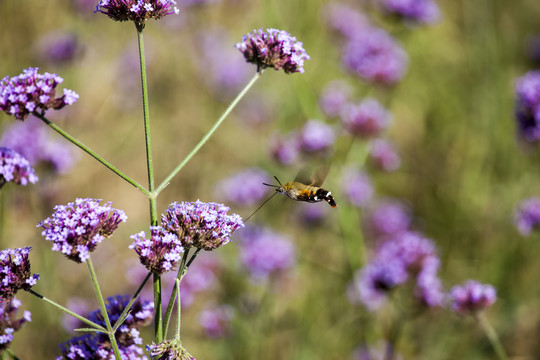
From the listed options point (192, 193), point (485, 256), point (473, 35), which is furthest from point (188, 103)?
point (485, 256)

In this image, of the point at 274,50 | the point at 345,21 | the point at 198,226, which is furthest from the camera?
the point at 345,21

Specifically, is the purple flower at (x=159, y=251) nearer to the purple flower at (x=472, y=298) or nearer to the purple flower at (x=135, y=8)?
the purple flower at (x=135, y=8)

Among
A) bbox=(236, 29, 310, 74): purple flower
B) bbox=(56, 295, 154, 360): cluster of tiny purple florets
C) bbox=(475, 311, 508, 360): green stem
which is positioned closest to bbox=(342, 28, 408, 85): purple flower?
bbox=(475, 311, 508, 360): green stem

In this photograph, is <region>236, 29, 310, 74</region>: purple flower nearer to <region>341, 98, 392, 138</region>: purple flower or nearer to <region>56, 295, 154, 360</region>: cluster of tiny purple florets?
<region>56, 295, 154, 360</region>: cluster of tiny purple florets

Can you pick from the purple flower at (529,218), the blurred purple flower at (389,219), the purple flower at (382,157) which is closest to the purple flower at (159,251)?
the purple flower at (529,218)

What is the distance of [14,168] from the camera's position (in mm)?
2797

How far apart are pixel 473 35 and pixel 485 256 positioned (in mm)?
2925

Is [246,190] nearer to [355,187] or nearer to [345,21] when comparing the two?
[355,187]

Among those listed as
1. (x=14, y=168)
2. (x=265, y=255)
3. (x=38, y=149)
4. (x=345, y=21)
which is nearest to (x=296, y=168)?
(x=265, y=255)

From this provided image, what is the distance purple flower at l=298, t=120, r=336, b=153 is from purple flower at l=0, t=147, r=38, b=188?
2.59m

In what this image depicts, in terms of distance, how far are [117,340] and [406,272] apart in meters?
2.54

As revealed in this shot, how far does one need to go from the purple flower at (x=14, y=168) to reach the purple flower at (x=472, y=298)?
273cm

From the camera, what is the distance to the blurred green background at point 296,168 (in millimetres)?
5383

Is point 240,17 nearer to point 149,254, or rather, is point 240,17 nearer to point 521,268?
point 521,268
